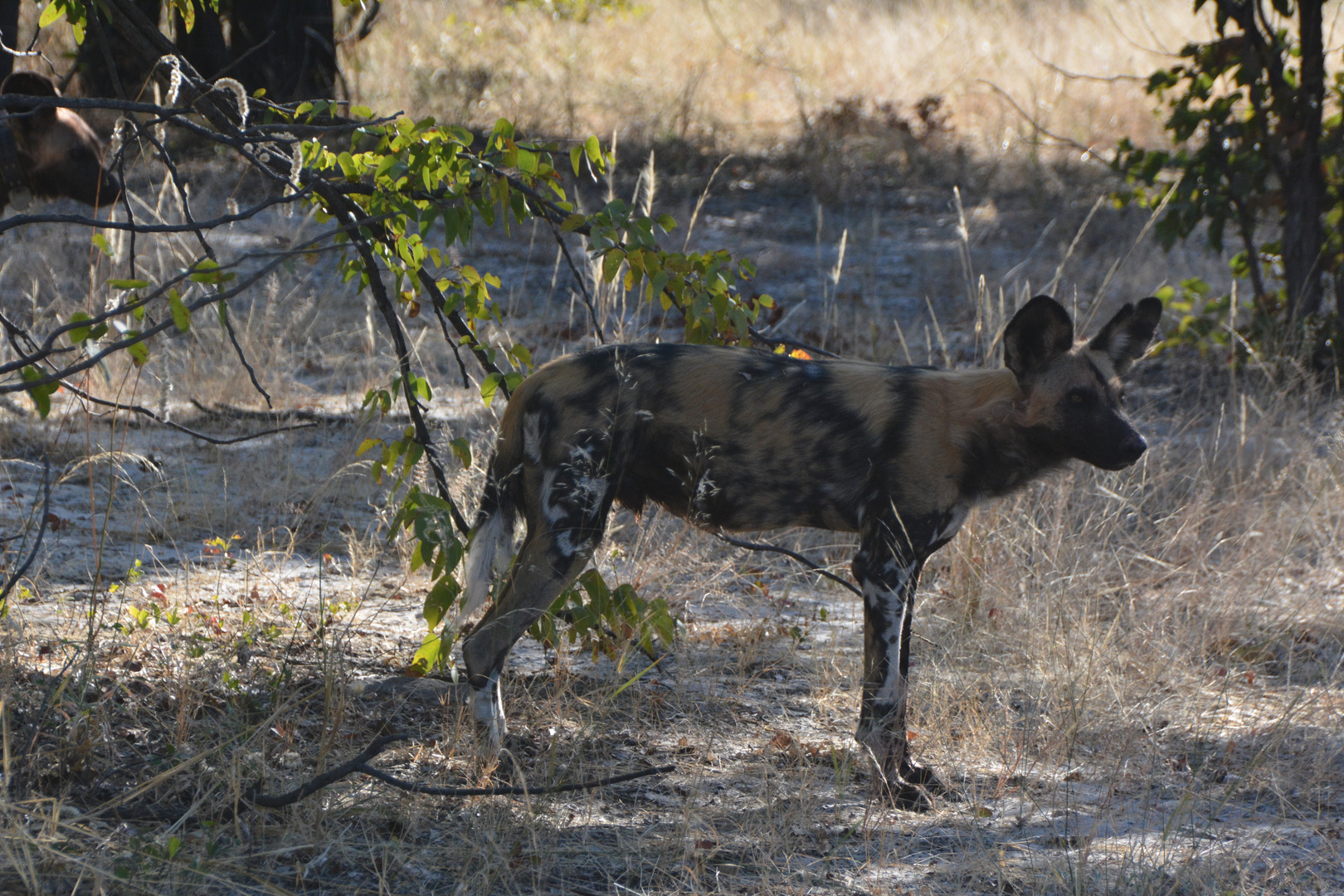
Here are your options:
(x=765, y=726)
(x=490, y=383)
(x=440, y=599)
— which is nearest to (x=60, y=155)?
(x=490, y=383)

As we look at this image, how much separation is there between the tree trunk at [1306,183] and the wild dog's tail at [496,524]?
4904 mm

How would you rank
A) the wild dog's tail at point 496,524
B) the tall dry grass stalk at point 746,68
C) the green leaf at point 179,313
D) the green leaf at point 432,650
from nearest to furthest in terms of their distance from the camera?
the green leaf at point 179,313 < the green leaf at point 432,650 < the wild dog's tail at point 496,524 < the tall dry grass stalk at point 746,68

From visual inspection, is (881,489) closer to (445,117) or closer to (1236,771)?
(1236,771)

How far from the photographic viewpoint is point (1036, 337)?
2.96m

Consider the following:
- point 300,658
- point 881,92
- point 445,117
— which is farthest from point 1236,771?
point 881,92

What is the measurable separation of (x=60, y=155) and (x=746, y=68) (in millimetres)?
10311

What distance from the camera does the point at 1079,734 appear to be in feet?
10.7

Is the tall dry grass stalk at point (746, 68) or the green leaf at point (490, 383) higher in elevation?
the tall dry grass stalk at point (746, 68)

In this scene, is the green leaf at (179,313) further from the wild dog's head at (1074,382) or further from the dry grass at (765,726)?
the wild dog's head at (1074,382)

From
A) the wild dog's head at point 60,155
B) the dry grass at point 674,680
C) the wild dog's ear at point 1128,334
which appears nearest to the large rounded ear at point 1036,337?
the wild dog's ear at point 1128,334

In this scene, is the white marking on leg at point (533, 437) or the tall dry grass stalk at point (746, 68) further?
the tall dry grass stalk at point (746, 68)

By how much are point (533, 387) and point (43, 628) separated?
1564 mm

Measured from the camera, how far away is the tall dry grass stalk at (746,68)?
11336 mm

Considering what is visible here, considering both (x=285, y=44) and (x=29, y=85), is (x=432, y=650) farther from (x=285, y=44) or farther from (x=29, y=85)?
(x=285, y=44)
